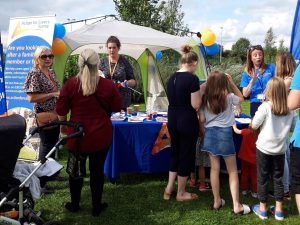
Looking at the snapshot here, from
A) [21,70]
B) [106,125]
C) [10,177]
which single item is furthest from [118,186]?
[21,70]

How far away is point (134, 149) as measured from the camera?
426 centimetres

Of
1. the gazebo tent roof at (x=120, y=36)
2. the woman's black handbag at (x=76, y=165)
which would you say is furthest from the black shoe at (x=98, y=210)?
the gazebo tent roof at (x=120, y=36)

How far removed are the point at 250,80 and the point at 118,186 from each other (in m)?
2.02

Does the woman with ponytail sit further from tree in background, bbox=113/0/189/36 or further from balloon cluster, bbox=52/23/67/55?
tree in background, bbox=113/0/189/36

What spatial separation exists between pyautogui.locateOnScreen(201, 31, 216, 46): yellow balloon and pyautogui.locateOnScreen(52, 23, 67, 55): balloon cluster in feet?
7.81

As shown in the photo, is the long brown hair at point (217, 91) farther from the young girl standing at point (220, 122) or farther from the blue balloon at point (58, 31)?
the blue balloon at point (58, 31)

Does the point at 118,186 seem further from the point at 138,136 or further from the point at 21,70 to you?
the point at 21,70

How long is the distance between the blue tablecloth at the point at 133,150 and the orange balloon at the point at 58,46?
6.71 feet

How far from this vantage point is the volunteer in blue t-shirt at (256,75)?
4219mm

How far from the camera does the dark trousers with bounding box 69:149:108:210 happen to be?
10.8 feet

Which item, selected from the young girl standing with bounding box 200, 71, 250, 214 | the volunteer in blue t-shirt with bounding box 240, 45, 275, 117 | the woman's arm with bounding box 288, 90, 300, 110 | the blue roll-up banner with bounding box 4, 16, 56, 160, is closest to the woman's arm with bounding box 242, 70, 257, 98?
the volunteer in blue t-shirt with bounding box 240, 45, 275, 117

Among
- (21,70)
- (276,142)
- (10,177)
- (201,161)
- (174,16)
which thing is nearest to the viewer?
(10,177)

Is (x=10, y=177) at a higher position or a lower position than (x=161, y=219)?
higher

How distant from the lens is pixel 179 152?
3.68 meters
